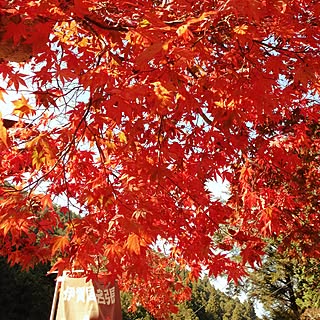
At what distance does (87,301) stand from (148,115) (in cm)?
185

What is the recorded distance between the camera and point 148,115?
131 inches

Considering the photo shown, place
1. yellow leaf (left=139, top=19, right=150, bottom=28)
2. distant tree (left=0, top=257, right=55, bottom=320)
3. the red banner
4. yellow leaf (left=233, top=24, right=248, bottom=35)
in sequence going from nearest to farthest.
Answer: yellow leaf (left=139, top=19, right=150, bottom=28)
yellow leaf (left=233, top=24, right=248, bottom=35)
the red banner
distant tree (left=0, top=257, right=55, bottom=320)

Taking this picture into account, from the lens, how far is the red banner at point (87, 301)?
3.58m

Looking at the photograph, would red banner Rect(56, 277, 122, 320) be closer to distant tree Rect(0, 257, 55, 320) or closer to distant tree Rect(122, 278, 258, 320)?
distant tree Rect(122, 278, 258, 320)

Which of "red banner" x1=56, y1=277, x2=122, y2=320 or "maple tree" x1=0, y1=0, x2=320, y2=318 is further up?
"maple tree" x1=0, y1=0, x2=320, y2=318

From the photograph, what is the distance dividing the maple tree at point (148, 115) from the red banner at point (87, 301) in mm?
204

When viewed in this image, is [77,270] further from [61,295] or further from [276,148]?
[276,148]

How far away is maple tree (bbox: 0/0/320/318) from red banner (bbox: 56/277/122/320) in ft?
0.67

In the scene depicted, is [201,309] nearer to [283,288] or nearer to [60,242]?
[283,288]

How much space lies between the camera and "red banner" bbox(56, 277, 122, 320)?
3.58 metres

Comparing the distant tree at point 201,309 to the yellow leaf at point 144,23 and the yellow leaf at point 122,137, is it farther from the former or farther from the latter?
the yellow leaf at point 144,23

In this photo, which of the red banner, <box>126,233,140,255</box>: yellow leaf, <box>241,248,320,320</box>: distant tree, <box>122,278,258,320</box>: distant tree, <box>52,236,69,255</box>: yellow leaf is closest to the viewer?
<box>126,233,140,255</box>: yellow leaf

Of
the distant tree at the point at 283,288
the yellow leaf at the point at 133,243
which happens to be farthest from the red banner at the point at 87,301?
the distant tree at the point at 283,288

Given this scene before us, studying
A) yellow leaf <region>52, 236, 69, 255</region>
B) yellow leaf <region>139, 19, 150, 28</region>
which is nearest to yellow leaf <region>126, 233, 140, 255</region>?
yellow leaf <region>52, 236, 69, 255</region>
